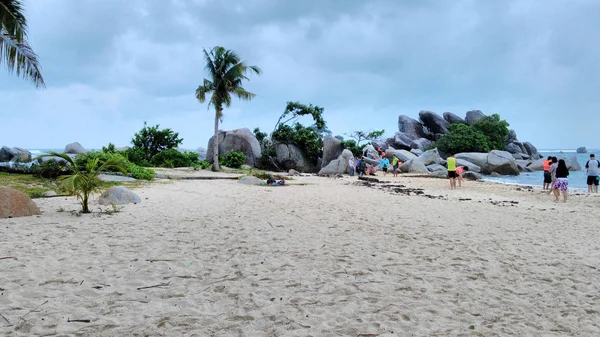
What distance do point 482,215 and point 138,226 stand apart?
26.0 feet

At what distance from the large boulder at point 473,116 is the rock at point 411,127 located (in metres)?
6.67

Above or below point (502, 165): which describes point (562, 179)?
below

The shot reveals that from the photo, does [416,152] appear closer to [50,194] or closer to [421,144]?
[421,144]

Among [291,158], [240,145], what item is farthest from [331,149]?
[240,145]

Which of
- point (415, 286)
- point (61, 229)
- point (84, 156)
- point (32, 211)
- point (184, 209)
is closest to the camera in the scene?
point (415, 286)

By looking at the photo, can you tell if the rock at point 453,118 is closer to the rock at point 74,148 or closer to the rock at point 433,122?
the rock at point 433,122

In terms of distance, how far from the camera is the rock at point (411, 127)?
56.5 m

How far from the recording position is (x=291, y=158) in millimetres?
32812

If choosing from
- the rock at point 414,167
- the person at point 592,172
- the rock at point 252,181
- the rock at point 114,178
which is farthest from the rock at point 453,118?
the rock at point 114,178

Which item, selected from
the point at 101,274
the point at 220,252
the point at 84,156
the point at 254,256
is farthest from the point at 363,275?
the point at 84,156

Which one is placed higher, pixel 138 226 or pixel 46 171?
pixel 46 171

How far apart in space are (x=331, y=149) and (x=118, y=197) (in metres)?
24.2

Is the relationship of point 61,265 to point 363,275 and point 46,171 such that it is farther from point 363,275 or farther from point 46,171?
point 46,171

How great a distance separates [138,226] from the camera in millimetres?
7277
